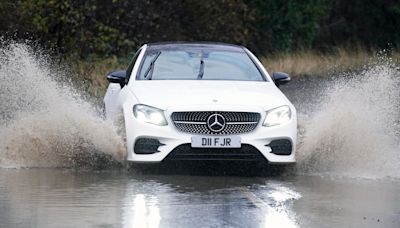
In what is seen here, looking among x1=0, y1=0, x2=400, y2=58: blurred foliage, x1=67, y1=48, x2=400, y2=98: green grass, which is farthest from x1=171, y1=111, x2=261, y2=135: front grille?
x1=0, y1=0, x2=400, y2=58: blurred foliage

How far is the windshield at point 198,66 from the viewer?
14.8 metres

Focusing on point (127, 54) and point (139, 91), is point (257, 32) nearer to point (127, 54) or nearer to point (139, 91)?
point (127, 54)

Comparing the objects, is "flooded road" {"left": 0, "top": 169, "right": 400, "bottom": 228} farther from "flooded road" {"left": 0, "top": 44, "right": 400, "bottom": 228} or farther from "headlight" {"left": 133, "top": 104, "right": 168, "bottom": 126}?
"headlight" {"left": 133, "top": 104, "right": 168, "bottom": 126}

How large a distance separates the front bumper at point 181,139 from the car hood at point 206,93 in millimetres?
157

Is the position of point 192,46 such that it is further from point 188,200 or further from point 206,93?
point 188,200

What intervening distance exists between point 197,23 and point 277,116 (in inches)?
1084

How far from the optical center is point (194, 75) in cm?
1474

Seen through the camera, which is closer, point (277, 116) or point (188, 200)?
point (188, 200)

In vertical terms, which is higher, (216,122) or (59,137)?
(216,122)

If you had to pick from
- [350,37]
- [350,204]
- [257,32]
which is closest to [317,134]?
[350,204]

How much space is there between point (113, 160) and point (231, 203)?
3094 millimetres

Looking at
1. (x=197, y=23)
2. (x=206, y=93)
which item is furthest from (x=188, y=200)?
(x=197, y=23)

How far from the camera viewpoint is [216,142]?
13164mm

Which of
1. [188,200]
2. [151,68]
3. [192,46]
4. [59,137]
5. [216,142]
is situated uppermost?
[192,46]
